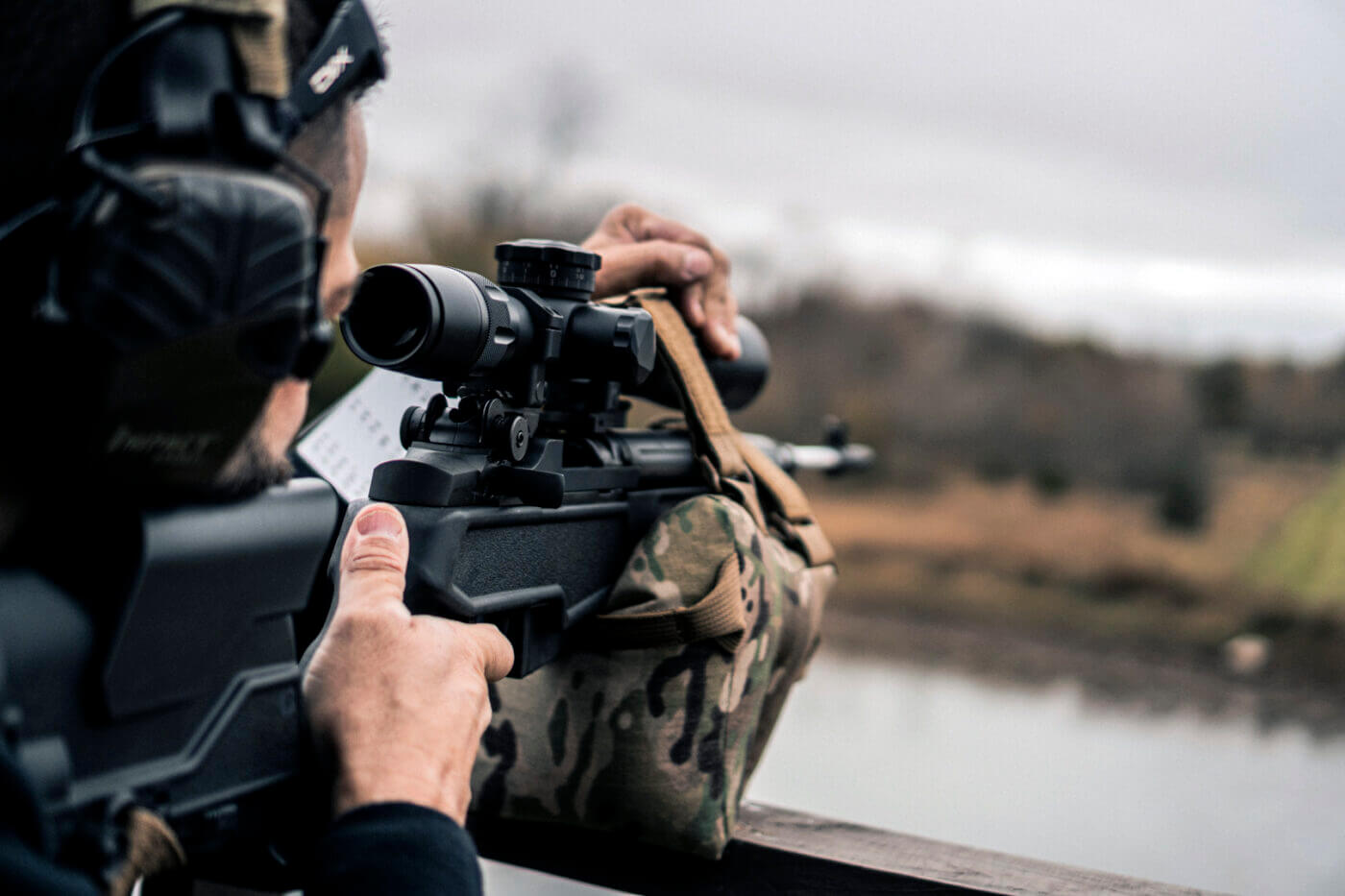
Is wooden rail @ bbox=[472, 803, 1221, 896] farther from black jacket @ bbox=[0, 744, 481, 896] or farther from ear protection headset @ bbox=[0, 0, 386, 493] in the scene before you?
ear protection headset @ bbox=[0, 0, 386, 493]

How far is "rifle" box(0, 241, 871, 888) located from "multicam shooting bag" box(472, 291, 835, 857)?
0.20 ft

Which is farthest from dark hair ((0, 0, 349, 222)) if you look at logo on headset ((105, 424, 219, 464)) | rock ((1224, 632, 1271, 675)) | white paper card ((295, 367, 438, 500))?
rock ((1224, 632, 1271, 675))

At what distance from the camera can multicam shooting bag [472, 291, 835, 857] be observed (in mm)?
1102

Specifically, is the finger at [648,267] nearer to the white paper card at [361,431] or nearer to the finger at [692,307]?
the finger at [692,307]

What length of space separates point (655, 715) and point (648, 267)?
1.72 ft

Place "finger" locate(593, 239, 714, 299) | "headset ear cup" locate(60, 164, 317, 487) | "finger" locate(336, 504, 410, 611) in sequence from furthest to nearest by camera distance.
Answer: "finger" locate(593, 239, 714, 299), "finger" locate(336, 504, 410, 611), "headset ear cup" locate(60, 164, 317, 487)

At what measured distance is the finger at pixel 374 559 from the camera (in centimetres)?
81

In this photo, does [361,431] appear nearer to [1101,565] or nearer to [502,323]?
[502,323]

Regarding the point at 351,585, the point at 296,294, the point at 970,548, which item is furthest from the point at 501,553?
the point at 970,548

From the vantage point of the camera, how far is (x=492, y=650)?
92 cm

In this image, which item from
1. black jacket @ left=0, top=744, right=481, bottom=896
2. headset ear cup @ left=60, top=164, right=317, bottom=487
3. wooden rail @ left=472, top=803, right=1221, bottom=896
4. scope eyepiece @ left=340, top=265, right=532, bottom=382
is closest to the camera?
headset ear cup @ left=60, top=164, right=317, bottom=487

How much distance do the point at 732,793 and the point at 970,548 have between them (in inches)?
174

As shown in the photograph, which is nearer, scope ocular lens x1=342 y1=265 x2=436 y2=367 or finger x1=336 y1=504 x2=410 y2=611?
finger x1=336 y1=504 x2=410 y2=611

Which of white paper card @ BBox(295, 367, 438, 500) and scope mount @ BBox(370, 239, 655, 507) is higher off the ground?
scope mount @ BBox(370, 239, 655, 507)
